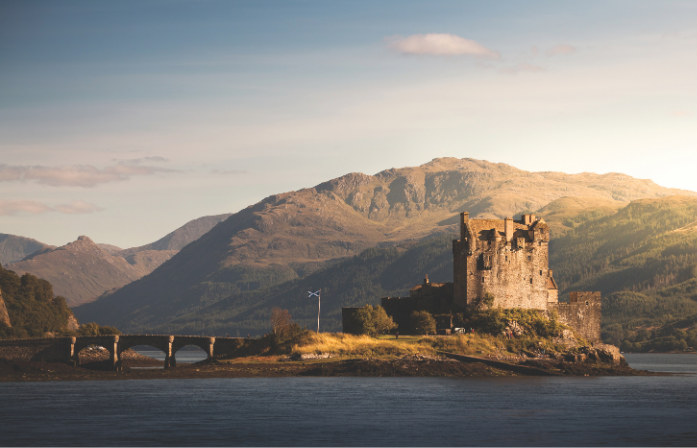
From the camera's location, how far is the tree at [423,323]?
119m

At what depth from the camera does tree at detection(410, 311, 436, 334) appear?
119 m

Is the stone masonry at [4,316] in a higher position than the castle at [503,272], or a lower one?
lower

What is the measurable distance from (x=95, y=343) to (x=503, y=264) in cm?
7315

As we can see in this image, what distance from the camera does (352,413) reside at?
258 ft

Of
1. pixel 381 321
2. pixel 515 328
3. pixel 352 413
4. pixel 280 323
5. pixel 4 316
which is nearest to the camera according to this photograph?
pixel 352 413

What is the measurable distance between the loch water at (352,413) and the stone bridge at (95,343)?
97.6ft

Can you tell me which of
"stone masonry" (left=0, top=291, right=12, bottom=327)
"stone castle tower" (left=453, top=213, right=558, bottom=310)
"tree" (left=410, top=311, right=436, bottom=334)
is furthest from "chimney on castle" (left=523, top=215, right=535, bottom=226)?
"stone masonry" (left=0, top=291, right=12, bottom=327)

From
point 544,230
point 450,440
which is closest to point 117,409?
point 450,440

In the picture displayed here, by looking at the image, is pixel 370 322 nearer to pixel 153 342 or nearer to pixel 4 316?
pixel 153 342

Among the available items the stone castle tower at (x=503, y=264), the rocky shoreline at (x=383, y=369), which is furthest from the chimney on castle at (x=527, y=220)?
the rocky shoreline at (x=383, y=369)

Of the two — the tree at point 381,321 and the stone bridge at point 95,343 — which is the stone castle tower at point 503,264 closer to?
the tree at point 381,321

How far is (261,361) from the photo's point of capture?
384 feet

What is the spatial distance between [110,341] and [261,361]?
4530 cm

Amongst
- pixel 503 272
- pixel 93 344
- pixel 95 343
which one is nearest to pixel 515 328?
pixel 503 272
